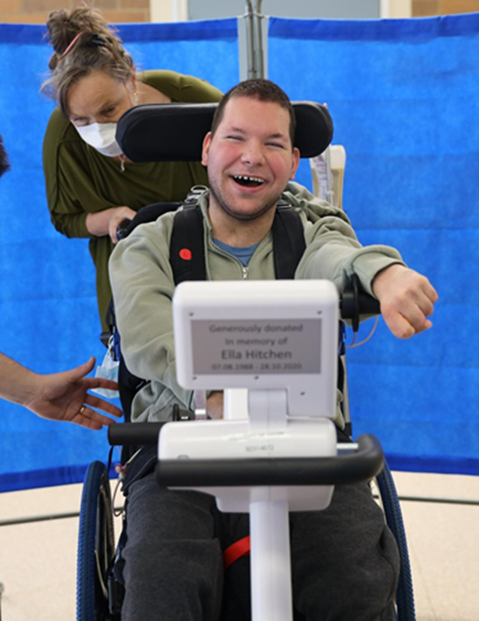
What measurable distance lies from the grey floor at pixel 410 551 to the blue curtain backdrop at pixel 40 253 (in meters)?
0.18

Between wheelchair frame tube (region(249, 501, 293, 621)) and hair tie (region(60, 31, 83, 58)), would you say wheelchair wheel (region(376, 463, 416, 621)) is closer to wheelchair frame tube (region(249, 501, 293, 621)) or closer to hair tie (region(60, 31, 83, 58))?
wheelchair frame tube (region(249, 501, 293, 621))

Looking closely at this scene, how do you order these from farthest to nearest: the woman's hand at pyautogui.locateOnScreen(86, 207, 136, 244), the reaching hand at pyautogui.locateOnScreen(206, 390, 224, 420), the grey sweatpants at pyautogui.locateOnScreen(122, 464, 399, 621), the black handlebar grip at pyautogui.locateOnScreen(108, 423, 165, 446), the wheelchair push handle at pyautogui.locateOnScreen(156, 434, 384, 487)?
1. the woman's hand at pyautogui.locateOnScreen(86, 207, 136, 244)
2. the reaching hand at pyautogui.locateOnScreen(206, 390, 224, 420)
3. the grey sweatpants at pyautogui.locateOnScreen(122, 464, 399, 621)
4. the black handlebar grip at pyautogui.locateOnScreen(108, 423, 165, 446)
5. the wheelchair push handle at pyautogui.locateOnScreen(156, 434, 384, 487)

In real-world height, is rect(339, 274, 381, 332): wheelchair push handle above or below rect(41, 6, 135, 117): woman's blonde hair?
below

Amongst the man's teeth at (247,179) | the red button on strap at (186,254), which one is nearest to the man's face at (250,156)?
the man's teeth at (247,179)

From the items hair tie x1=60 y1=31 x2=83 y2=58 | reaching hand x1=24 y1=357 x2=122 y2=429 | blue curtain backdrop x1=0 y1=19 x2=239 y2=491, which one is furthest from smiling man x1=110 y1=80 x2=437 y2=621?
blue curtain backdrop x1=0 y1=19 x2=239 y2=491

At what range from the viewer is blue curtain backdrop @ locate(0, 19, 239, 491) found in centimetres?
259

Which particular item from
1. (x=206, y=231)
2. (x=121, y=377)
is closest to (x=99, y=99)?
(x=206, y=231)

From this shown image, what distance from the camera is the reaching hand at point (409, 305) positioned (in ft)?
3.43

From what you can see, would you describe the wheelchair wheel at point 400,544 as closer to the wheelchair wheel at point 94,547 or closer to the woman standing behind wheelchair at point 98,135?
the wheelchair wheel at point 94,547

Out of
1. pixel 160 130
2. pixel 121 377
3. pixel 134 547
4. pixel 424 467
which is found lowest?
pixel 424 467

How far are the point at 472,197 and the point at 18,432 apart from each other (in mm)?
1645

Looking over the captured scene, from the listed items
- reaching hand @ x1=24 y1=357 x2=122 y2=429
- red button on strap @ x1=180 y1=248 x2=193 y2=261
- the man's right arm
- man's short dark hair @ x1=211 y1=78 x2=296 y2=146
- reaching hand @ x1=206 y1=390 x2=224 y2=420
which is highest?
man's short dark hair @ x1=211 y1=78 x2=296 y2=146

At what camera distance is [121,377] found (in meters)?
1.54

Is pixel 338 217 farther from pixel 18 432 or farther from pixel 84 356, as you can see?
pixel 18 432
